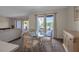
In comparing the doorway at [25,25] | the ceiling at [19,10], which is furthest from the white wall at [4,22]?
the doorway at [25,25]

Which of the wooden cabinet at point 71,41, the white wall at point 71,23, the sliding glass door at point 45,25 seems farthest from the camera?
the sliding glass door at point 45,25

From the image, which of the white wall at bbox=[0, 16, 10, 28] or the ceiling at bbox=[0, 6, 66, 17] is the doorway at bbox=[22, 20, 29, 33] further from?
the white wall at bbox=[0, 16, 10, 28]

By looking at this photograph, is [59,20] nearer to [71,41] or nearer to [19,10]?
[71,41]

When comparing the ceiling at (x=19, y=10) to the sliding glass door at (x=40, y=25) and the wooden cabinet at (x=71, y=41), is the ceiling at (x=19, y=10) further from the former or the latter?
the wooden cabinet at (x=71, y=41)

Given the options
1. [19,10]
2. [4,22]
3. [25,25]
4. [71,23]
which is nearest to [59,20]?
[71,23]

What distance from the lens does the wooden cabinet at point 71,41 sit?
1.49 m

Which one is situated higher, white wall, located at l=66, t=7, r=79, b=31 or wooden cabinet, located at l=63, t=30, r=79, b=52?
white wall, located at l=66, t=7, r=79, b=31

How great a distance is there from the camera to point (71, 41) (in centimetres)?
156

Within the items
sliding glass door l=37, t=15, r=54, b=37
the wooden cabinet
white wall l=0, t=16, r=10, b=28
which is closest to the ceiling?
white wall l=0, t=16, r=10, b=28

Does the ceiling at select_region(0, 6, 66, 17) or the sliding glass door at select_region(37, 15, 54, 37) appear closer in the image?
the ceiling at select_region(0, 6, 66, 17)

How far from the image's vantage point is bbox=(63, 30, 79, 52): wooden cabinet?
1485 mm
